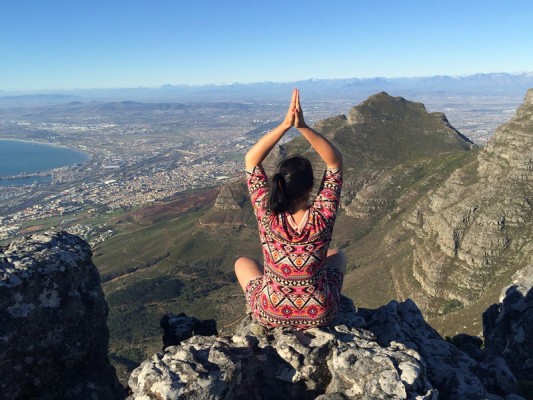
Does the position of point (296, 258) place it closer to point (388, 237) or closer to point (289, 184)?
point (289, 184)

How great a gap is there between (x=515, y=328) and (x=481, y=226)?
48174mm

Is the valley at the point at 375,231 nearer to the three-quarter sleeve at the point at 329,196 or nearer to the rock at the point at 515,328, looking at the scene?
the rock at the point at 515,328

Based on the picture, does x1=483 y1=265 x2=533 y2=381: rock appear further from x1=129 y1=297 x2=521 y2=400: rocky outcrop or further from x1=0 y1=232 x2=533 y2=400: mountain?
x1=129 y1=297 x2=521 y2=400: rocky outcrop

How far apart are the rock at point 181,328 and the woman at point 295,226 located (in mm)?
4929

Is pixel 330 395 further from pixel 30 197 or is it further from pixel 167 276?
pixel 30 197

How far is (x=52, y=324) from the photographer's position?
8.27m

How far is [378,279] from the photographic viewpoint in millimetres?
64062

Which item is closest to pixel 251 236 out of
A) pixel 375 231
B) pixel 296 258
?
pixel 375 231

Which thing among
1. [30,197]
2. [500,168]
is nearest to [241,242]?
[500,168]

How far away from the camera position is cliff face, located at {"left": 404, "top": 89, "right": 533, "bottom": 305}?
5381cm

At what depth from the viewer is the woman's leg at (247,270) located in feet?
32.2

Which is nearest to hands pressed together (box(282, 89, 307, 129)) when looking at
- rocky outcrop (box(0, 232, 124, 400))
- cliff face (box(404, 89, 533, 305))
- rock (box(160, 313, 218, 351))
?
rocky outcrop (box(0, 232, 124, 400))

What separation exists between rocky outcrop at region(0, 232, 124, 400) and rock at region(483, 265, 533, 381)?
11499 millimetres

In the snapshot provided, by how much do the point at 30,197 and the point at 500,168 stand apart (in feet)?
644
